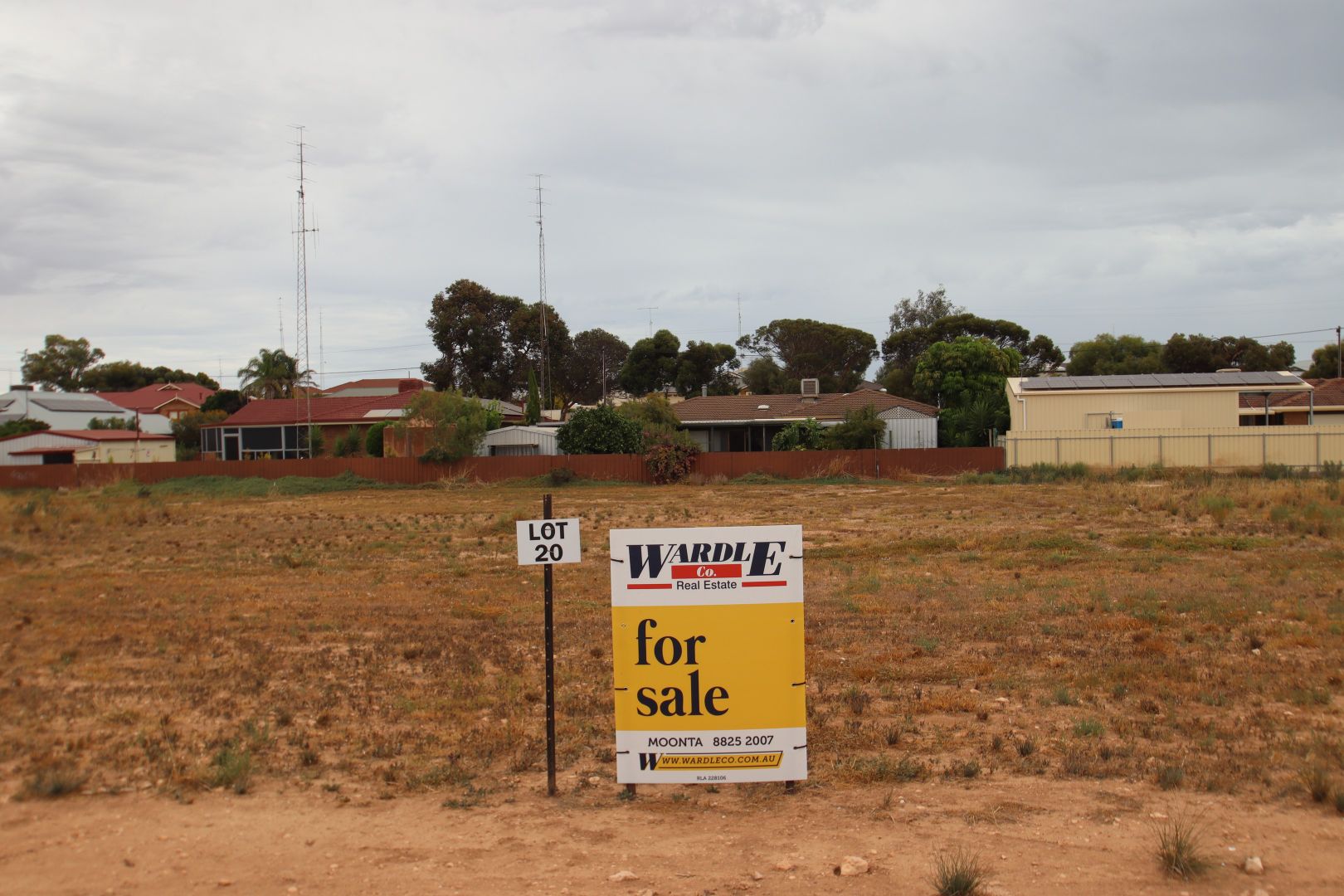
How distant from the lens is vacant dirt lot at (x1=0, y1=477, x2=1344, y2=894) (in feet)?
20.4

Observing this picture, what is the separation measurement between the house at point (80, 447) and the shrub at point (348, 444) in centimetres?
1208

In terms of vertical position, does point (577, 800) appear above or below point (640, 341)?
below

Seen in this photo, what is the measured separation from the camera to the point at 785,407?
210ft

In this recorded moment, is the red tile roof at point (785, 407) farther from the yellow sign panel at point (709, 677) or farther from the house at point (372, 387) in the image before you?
the yellow sign panel at point (709, 677)

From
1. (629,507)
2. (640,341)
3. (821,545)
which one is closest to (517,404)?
(640,341)

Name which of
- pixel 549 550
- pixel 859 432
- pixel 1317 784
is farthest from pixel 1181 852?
pixel 859 432

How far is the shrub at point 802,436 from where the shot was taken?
174 feet

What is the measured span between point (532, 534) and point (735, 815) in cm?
222

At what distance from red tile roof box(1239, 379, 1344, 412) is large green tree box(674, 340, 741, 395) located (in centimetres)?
4013

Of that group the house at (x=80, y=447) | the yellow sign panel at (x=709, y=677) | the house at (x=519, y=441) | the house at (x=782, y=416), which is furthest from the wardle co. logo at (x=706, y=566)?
the house at (x=80, y=447)

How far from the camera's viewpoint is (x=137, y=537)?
92.1 feet

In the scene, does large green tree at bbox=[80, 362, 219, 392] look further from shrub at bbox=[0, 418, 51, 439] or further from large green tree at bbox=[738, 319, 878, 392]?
large green tree at bbox=[738, 319, 878, 392]

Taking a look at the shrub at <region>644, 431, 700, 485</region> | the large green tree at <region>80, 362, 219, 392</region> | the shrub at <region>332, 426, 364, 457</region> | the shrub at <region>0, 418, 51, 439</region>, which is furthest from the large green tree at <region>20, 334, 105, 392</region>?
the shrub at <region>644, 431, 700, 485</region>

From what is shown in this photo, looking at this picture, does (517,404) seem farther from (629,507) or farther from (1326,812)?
(1326,812)
